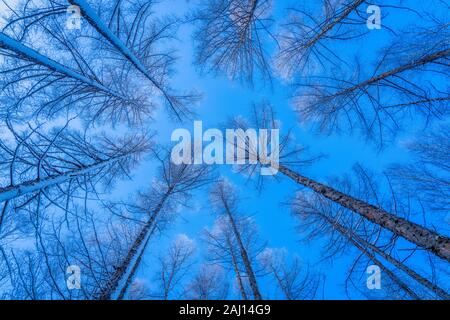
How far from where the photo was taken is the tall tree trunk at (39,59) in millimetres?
3164

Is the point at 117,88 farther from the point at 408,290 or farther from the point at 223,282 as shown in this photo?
the point at 408,290

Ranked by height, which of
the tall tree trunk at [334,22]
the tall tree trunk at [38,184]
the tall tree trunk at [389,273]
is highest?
the tall tree trunk at [334,22]

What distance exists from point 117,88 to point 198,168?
10.8ft

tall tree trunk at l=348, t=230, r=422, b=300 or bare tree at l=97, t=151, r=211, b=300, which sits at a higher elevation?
bare tree at l=97, t=151, r=211, b=300

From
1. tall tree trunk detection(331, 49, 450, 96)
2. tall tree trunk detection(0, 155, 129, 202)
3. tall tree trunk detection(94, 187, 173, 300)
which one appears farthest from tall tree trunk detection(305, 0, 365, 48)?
tall tree trunk detection(0, 155, 129, 202)

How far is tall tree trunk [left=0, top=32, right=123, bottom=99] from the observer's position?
3.16m

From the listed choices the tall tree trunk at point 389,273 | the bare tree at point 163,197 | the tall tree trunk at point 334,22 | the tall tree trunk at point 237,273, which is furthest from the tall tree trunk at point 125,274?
the tall tree trunk at point 334,22

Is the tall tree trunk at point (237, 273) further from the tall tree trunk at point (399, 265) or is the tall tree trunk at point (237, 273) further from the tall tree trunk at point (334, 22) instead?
the tall tree trunk at point (334, 22)

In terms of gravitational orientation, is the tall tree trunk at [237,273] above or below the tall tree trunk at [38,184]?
below

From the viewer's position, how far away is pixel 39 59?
3.67 meters

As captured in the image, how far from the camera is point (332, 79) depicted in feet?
18.8

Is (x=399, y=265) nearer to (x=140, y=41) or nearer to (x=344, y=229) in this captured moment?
(x=344, y=229)

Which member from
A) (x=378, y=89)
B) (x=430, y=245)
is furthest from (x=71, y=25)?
(x=430, y=245)

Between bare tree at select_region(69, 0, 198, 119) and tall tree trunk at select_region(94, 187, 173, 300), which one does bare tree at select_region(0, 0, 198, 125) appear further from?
tall tree trunk at select_region(94, 187, 173, 300)
